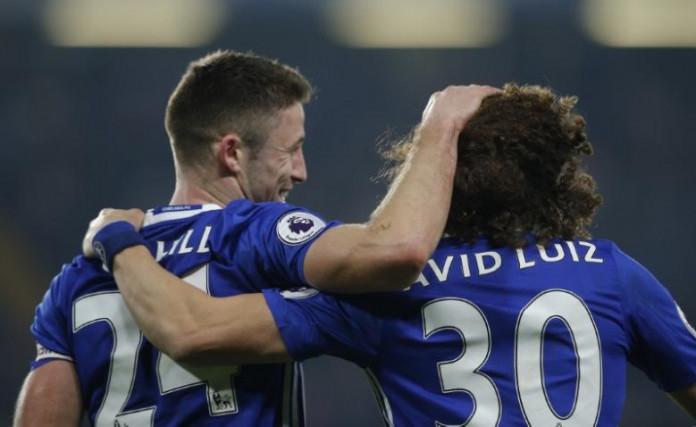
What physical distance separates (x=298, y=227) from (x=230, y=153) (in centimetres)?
53

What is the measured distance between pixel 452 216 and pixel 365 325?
0.97 ft

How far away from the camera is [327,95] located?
7.75 m

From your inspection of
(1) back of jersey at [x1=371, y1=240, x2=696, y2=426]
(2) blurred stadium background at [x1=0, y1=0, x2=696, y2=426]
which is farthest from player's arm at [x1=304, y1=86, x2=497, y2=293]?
(2) blurred stadium background at [x1=0, y1=0, x2=696, y2=426]

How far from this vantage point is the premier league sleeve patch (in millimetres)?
1984

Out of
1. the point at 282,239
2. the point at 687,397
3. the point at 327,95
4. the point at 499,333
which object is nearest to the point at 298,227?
the point at 282,239

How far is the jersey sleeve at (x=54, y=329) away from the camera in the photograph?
224 cm

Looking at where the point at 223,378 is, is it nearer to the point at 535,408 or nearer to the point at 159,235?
the point at 159,235

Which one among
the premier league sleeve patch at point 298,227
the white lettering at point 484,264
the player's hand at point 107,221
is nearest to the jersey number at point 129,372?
the player's hand at point 107,221

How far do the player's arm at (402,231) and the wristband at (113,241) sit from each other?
0.42m

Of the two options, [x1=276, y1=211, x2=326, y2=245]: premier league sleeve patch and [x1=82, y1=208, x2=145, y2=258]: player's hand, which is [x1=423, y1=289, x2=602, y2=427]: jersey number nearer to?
[x1=276, y1=211, x2=326, y2=245]: premier league sleeve patch

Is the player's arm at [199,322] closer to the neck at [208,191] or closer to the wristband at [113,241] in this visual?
the wristband at [113,241]

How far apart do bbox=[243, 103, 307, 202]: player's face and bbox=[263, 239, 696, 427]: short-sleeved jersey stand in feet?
1.81

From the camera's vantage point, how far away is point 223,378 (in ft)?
7.00

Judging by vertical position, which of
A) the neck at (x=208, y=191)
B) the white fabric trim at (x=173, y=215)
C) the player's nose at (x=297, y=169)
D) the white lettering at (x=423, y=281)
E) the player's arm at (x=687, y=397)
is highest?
the player's nose at (x=297, y=169)
